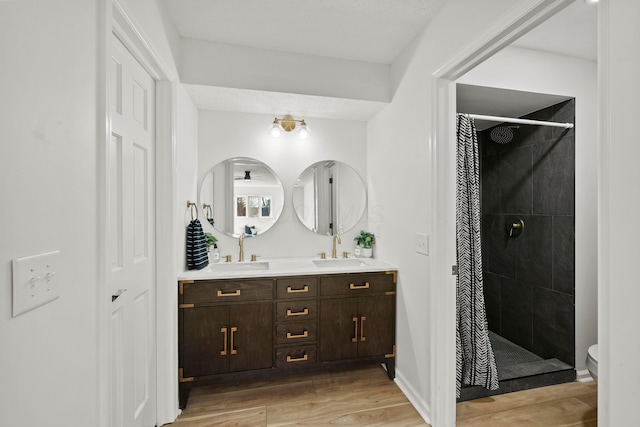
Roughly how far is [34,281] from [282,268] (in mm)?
1671

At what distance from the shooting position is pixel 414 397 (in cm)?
206

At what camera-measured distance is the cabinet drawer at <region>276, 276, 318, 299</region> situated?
7.20 feet

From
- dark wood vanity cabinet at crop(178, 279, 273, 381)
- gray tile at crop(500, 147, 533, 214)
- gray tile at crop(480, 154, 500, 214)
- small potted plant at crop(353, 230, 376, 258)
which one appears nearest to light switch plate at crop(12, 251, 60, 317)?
dark wood vanity cabinet at crop(178, 279, 273, 381)

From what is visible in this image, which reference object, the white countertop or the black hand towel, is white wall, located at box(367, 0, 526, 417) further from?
the black hand towel

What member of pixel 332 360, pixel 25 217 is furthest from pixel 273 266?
pixel 25 217

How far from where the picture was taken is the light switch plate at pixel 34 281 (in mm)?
686

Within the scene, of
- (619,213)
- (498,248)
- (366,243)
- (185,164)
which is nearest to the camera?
(619,213)

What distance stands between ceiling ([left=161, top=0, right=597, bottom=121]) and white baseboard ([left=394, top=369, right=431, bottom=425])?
206cm

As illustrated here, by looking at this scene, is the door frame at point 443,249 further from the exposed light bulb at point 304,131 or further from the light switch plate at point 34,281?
the light switch plate at point 34,281

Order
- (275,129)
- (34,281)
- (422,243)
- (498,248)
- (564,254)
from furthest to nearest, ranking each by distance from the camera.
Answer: (498,248) → (275,129) → (564,254) → (422,243) → (34,281)

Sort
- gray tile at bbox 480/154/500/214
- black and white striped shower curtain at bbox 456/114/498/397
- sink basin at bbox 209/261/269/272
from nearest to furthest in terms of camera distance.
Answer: black and white striped shower curtain at bbox 456/114/498/397, sink basin at bbox 209/261/269/272, gray tile at bbox 480/154/500/214

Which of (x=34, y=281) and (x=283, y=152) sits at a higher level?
(x=283, y=152)

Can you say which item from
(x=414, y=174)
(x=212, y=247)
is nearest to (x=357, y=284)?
(x=414, y=174)

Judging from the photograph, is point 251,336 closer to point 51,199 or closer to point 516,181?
point 51,199
